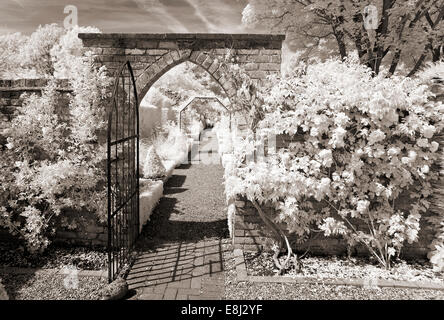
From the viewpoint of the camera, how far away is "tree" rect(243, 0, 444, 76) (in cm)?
739

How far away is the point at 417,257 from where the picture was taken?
512 cm

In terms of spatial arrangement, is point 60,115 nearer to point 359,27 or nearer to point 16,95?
point 16,95

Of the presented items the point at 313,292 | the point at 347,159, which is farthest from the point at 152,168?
the point at 313,292

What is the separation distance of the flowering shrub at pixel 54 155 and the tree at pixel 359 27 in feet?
18.4

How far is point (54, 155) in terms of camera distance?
5.16 m

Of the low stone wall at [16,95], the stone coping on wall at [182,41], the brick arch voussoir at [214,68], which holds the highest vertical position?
the stone coping on wall at [182,41]

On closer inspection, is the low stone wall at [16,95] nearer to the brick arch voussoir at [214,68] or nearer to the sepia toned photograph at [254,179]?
the sepia toned photograph at [254,179]

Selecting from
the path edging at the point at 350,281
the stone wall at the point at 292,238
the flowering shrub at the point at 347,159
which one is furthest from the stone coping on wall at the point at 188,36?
the path edging at the point at 350,281

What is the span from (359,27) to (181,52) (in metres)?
5.02

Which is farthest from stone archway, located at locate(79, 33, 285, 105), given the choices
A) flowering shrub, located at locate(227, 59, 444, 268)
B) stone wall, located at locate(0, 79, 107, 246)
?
stone wall, located at locate(0, 79, 107, 246)

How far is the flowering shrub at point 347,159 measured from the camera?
4613 millimetres
